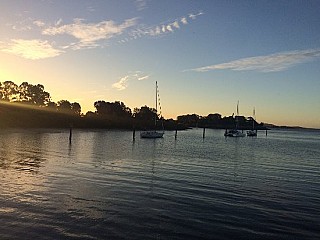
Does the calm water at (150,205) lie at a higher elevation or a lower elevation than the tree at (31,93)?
lower

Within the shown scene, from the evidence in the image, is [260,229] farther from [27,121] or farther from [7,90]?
[7,90]

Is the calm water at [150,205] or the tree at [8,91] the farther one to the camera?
the tree at [8,91]

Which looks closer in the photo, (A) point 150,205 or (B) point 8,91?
(A) point 150,205

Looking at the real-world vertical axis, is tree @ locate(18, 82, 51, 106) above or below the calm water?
above

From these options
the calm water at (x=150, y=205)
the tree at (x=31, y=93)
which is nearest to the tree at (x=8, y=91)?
the tree at (x=31, y=93)

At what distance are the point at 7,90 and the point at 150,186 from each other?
183 meters

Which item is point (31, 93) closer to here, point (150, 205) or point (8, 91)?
point (8, 91)

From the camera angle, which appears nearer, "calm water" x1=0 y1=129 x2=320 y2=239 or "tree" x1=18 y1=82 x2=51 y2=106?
"calm water" x1=0 y1=129 x2=320 y2=239

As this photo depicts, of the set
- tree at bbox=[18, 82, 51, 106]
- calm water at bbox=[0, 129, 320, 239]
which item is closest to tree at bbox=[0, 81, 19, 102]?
tree at bbox=[18, 82, 51, 106]

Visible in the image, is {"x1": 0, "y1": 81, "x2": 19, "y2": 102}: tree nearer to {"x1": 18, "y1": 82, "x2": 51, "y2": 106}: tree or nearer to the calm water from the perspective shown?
{"x1": 18, "y1": 82, "x2": 51, "y2": 106}: tree

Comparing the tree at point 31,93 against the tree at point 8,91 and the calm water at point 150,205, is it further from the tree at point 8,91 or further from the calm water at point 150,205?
the calm water at point 150,205

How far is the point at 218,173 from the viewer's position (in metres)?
33.9

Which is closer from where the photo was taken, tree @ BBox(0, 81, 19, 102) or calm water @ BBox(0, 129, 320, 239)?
calm water @ BBox(0, 129, 320, 239)

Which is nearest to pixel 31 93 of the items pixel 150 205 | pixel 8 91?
pixel 8 91
